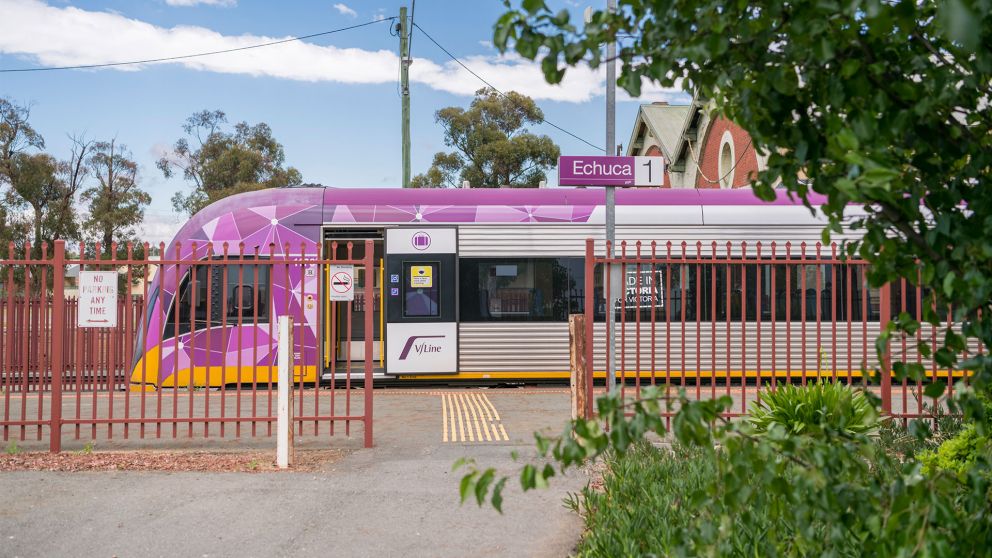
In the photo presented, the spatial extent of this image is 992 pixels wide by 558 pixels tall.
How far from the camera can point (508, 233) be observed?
41.9ft

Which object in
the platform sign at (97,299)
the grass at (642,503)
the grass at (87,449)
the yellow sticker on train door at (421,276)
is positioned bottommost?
the grass at (87,449)

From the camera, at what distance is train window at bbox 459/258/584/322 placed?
12.8m

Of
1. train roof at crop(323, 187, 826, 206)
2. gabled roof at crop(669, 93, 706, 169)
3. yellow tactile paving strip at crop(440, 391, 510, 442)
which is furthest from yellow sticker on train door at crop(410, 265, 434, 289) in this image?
gabled roof at crop(669, 93, 706, 169)

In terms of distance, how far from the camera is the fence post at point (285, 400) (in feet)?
22.4

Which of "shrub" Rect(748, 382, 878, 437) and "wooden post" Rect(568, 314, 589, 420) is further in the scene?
"wooden post" Rect(568, 314, 589, 420)

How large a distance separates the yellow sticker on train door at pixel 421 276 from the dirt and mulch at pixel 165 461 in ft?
17.6

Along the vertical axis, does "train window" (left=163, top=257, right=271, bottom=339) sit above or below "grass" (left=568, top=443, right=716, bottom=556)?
above

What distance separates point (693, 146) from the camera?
29562 mm

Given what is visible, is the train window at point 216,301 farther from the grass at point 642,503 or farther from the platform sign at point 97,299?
the grass at point 642,503

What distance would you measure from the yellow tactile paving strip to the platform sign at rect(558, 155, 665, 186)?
2.56 m

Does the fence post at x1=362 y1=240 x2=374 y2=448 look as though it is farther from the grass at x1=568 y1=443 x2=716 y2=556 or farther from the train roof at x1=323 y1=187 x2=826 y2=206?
the train roof at x1=323 y1=187 x2=826 y2=206

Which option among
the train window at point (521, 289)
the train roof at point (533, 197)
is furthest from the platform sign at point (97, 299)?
the train window at point (521, 289)

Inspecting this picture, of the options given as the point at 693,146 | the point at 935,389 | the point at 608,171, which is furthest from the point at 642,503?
the point at 693,146

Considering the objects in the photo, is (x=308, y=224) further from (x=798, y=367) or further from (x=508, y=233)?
(x=798, y=367)
